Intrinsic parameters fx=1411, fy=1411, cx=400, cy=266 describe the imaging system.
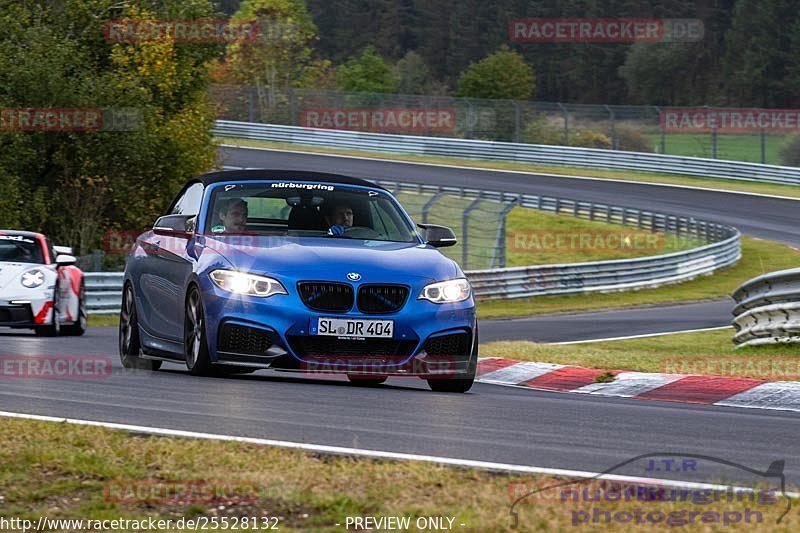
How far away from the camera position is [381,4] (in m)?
124

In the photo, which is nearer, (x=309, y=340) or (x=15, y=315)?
(x=309, y=340)

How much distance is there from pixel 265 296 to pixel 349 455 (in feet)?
10.6

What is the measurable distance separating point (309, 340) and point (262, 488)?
3.87m

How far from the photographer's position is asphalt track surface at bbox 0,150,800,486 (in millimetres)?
6820

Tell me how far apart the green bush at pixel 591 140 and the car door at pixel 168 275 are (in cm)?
5241

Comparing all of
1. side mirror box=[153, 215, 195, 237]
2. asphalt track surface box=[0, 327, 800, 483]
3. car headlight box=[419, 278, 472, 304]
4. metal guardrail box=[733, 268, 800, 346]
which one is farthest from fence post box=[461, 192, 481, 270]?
car headlight box=[419, 278, 472, 304]

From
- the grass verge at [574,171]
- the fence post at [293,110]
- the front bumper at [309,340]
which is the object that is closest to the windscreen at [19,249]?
the front bumper at [309,340]

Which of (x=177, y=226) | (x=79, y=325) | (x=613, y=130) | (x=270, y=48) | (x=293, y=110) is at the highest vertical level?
(x=270, y=48)

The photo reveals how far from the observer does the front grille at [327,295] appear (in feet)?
31.2

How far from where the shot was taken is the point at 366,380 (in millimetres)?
11102

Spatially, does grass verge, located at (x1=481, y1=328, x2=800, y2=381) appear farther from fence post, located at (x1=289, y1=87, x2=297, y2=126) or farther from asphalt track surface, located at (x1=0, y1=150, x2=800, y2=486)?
fence post, located at (x1=289, y1=87, x2=297, y2=126)

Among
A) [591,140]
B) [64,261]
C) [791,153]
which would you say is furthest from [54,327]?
[591,140]

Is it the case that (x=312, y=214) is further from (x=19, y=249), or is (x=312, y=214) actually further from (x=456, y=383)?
(x=19, y=249)

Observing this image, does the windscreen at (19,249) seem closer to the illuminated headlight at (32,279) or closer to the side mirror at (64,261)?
the side mirror at (64,261)
